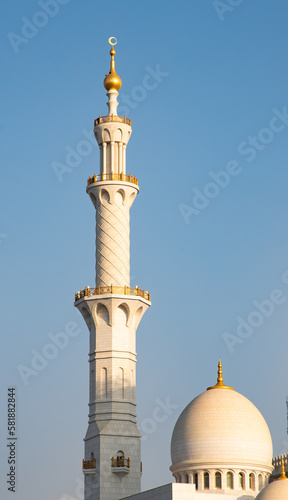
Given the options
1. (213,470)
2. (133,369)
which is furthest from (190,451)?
(133,369)

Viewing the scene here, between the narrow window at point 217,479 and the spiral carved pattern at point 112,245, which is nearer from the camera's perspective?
the narrow window at point 217,479

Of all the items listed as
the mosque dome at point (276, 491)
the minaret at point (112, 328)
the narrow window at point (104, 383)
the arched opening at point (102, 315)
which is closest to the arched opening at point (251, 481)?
the mosque dome at point (276, 491)

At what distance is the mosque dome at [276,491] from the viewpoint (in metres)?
56.0

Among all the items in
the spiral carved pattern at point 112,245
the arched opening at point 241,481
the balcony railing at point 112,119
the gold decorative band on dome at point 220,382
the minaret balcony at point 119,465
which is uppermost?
the balcony railing at point 112,119

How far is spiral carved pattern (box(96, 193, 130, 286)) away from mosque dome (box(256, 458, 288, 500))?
15.8 meters

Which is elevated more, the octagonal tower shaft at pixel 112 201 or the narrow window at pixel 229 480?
the octagonal tower shaft at pixel 112 201

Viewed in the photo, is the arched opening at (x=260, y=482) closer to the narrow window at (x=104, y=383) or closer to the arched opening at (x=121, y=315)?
the narrow window at (x=104, y=383)

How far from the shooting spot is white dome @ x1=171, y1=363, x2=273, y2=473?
6147 centimetres

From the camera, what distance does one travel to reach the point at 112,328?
66.2 metres

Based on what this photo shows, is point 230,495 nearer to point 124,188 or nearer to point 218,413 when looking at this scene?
point 218,413

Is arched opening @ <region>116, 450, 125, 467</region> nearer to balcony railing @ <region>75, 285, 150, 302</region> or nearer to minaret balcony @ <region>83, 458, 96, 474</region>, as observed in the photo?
minaret balcony @ <region>83, 458, 96, 474</region>

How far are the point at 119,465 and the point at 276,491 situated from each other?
11159 mm

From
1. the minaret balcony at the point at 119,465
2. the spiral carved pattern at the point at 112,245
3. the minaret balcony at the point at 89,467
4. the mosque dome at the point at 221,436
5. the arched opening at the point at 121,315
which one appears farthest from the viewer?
the spiral carved pattern at the point at 112,245

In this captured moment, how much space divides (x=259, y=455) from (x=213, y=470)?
2.68 metres
